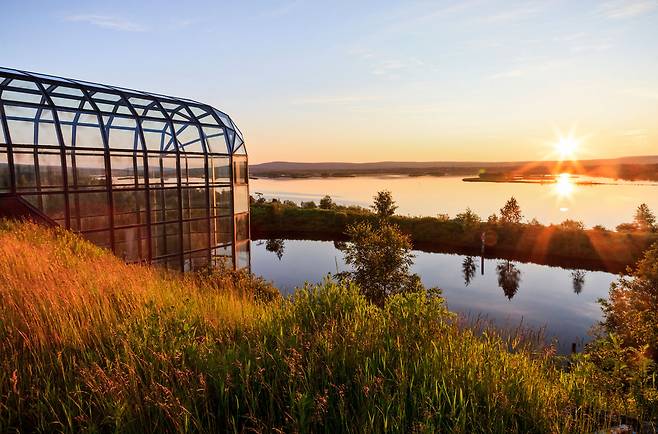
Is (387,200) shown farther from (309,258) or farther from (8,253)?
(8,253)

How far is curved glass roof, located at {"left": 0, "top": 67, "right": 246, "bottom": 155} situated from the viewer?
42.5 feet

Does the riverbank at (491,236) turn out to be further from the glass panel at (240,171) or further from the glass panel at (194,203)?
the glass panel at (194,203)

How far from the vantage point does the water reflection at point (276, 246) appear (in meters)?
37.3

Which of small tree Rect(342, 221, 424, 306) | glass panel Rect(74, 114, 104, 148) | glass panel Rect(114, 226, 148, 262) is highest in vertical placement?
glass panel Rect(74, 114, 104, 148)

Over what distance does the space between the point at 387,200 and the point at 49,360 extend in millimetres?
29361

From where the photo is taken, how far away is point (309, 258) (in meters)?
35.4

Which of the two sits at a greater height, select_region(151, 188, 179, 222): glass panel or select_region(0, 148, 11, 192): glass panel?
select_region(0, 148, 11, 192): glass panel

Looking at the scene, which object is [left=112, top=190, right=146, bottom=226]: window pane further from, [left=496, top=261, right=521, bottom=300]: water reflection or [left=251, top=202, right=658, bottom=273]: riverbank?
[left=251, top=202, right=658, bottom=273]: riverbank

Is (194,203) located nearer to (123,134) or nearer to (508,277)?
(123,134)

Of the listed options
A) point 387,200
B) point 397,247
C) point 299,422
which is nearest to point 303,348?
point 299,422

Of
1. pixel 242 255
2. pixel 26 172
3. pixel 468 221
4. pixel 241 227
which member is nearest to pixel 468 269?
pixel 468 221

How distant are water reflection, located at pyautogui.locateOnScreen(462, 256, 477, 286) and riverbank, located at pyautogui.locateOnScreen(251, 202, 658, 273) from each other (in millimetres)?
3243

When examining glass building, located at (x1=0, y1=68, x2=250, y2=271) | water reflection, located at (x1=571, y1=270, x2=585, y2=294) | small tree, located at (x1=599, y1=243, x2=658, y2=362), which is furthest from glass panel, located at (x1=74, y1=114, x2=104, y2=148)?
water reflection, located at (x1=571, y1=270, x2=585, y2=294)

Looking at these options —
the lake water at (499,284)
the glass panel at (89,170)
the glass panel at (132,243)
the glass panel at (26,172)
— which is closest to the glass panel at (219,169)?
the glass panel at (132,243)
